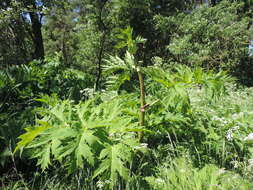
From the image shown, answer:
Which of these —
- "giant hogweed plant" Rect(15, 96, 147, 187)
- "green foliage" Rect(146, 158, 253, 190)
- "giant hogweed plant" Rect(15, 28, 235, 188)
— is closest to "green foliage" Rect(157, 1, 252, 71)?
"giant hogweed plant" Rect(15, 28, 235, 188)

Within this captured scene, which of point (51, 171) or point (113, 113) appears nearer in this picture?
point (113, 113)

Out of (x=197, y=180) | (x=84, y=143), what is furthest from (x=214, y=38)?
(x=84, y=143)

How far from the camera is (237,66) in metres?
9.79

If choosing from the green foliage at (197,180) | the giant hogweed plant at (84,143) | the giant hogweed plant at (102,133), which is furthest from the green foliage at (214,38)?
the giant hogweed plant at (84,143)

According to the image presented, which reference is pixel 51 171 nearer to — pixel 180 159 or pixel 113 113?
pixel 113 113

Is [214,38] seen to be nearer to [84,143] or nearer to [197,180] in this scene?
[197,180]

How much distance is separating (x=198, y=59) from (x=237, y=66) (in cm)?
294

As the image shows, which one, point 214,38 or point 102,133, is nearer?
point 102,133

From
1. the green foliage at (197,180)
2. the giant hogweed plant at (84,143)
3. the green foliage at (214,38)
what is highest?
the green foliage at (214,38)

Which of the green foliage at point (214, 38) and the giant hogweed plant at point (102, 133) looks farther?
the green foliage at point (214, 38)

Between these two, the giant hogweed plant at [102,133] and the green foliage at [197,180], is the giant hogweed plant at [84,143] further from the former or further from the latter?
the green foliage at [197,180]

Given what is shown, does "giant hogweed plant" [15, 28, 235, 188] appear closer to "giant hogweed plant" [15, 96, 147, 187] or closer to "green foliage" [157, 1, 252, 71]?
"giant hogweed plant" [15, 96, 147, 187]

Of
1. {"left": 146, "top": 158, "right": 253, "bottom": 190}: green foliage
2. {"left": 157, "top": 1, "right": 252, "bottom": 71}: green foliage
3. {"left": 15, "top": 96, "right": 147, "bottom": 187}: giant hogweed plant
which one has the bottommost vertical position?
{"left": 146, "top": 158, "right": 253, "bottom": 190}: green foliage

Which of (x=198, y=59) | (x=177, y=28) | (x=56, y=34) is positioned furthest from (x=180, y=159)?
(x=56, y=34)
